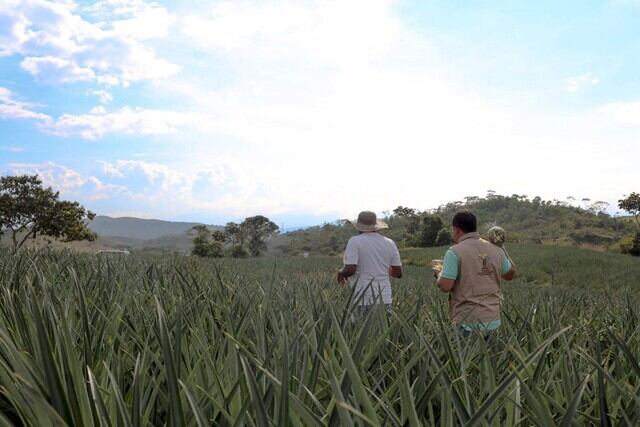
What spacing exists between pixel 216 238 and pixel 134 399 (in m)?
85.4

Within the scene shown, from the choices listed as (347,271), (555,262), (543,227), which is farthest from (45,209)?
(543,227)

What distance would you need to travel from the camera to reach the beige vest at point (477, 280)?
4.67 meters

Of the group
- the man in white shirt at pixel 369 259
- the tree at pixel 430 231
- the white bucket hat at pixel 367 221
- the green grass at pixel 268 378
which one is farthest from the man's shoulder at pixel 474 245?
the tree at pixel 430 231

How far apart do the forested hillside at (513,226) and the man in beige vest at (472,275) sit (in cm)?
4133

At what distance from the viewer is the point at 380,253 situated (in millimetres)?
5863

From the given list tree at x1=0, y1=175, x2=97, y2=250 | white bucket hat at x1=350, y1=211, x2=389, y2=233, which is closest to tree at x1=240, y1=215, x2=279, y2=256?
tree at x1=0, y1=175, x2=97, y2=250

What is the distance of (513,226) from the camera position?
75.3m

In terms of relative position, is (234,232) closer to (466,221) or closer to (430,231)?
(430,231)

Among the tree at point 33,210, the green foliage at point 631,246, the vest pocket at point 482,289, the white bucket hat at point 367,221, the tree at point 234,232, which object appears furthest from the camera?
the tree at point 234,232

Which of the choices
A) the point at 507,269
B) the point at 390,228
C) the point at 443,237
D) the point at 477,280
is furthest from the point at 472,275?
the point at 390,228

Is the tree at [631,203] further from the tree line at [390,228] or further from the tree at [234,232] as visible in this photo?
the tree at [234,232]

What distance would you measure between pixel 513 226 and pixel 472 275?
7481 centimetres

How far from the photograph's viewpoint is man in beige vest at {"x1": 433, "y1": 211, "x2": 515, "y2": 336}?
15.3ft

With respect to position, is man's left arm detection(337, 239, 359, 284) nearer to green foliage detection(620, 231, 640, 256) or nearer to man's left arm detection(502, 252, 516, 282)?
man's left arm detection(502, 252, 516, 282)
